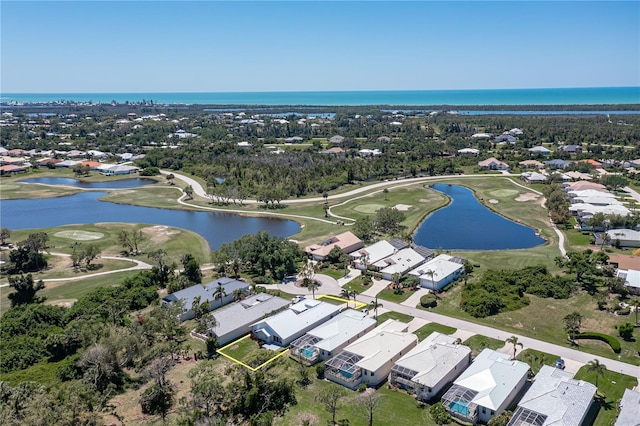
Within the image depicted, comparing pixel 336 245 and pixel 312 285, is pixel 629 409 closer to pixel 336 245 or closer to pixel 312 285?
pixel 312 285

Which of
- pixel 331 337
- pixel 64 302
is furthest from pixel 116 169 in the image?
pixel 331 337

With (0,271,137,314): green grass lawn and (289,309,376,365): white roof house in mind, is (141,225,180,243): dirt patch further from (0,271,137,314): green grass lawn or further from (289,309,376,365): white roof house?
(289,309,376,365): white roof house

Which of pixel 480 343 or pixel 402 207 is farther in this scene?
pixel 402 207

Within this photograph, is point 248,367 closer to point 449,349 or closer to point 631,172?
point 449,349

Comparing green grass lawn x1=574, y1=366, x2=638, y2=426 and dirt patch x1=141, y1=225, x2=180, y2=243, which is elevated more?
green grass lawn x1=574, y1=366, x2=638, y2=426

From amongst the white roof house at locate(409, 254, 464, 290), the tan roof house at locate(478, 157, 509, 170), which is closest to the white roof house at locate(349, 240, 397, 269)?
the white roof house at locate(409, 254, 464, 290)
